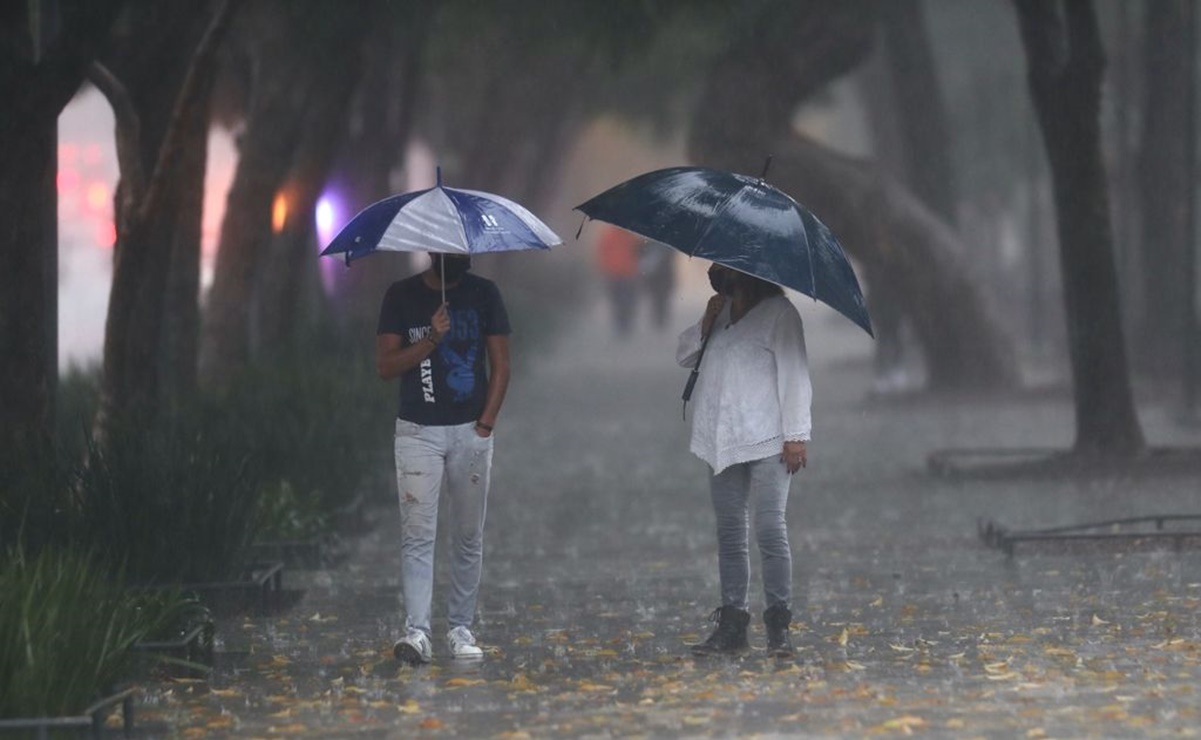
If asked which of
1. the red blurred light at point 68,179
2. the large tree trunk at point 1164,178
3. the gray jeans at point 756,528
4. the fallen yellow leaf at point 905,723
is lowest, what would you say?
the fallen yellow leaf at point 905,723

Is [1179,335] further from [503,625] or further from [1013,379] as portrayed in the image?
[503,625]

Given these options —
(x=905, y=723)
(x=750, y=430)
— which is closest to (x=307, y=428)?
(x=750, y=430)

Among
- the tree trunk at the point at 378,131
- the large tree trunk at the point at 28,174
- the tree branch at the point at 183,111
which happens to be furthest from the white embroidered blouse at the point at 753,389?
the tree trunk at the point at 378,131

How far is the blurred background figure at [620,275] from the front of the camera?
49.3 m

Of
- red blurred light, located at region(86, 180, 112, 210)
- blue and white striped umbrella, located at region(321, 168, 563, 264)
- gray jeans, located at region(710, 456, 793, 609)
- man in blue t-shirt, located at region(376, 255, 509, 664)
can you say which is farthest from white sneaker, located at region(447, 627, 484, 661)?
red blurred light, located at region(86, 180, 112, 210)

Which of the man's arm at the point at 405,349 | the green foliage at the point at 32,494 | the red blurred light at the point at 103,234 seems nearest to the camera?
the man's arm at the point at 405,349

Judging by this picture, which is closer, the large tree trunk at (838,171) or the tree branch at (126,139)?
the tree branch at (126,139)

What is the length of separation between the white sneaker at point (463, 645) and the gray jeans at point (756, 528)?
3.29ft

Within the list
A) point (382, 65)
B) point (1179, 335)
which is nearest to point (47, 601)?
point (382, 65)

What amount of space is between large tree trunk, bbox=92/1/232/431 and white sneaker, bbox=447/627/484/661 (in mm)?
3528

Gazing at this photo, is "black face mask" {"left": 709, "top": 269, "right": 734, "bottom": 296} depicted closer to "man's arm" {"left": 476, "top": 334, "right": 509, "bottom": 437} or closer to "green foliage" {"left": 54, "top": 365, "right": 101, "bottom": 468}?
"man's arm" {"left": 476, "top": 334, "right": 509, "bottom": 437}

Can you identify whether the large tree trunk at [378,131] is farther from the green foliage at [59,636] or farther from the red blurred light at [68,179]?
the green foliage at [59,636]

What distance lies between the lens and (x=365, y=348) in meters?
22.3

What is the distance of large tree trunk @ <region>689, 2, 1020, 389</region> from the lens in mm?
24609
